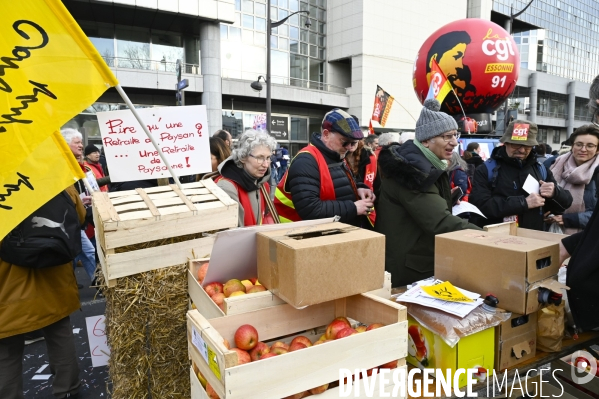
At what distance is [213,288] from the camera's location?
6.61ft

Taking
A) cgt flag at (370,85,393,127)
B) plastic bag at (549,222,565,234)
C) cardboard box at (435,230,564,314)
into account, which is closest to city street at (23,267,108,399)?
cardboard box at (435,230,564,314)

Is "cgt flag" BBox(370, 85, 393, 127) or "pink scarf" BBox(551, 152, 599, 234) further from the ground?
"cgt flag" BBox(370, 85, 393, 127)

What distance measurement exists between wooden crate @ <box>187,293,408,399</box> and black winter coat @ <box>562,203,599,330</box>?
0.88 metres

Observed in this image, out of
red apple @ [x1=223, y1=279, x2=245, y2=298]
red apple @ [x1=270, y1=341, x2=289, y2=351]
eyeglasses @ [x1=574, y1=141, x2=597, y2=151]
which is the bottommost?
red apple @ [x1=270, y1=341, x2=289, y2=351]

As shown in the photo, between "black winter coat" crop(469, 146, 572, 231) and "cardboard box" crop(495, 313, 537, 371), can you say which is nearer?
"cardboard box" crop(495, 313, 537, 371)

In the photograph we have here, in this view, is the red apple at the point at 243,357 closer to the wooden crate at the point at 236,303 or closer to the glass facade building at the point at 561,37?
the wooden crate at the point at 236,303

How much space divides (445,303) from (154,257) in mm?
1530

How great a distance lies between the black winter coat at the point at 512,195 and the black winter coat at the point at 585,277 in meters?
1.76

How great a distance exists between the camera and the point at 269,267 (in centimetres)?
185

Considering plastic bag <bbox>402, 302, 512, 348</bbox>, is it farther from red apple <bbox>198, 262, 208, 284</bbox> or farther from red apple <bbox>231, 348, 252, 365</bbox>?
red apple <bbox>198, 262, 208, 284</bbox>

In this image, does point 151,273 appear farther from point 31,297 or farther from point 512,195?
point 512,195

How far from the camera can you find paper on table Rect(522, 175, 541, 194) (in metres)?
3.60

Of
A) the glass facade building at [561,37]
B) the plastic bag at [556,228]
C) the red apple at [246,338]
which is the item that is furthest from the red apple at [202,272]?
→ the glass facade building at [561,37]

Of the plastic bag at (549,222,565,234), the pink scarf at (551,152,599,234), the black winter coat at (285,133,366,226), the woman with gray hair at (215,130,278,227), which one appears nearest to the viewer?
the woman with gray hair at (215,130,278,227)
